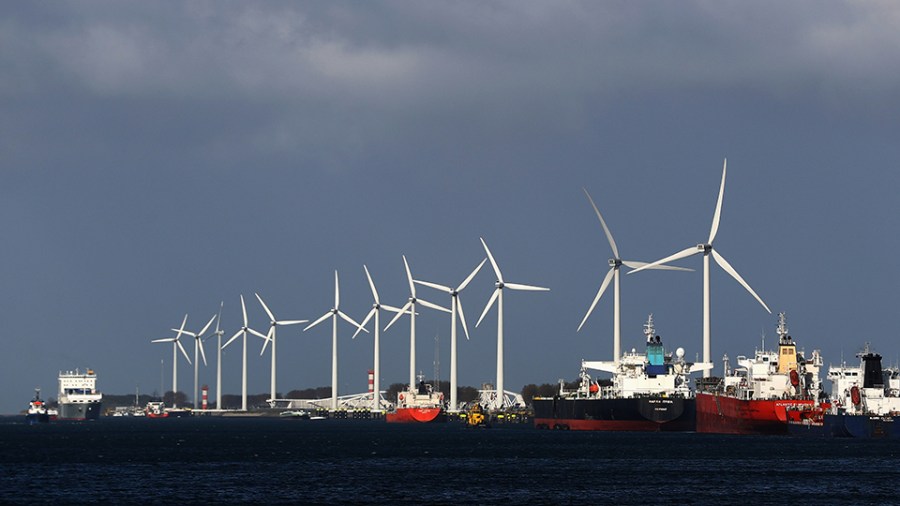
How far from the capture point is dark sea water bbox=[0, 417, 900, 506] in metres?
102

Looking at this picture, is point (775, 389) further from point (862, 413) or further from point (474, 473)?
point (474, 473)

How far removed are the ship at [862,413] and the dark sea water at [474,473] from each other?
172cm

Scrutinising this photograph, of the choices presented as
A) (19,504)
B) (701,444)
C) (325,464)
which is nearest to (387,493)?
(19,504)

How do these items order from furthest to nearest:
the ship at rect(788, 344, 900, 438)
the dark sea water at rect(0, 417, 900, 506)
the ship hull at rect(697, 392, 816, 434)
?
1. the ship hull at rect(697, 392, 816, 434)
2. the ship at rect(788, 344, 900, 438)
3. the dark sea water at rect(0, 417, 900, 506)

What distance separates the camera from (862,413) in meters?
180

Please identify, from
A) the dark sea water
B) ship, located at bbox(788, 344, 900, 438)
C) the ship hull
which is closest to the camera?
the dark sea water

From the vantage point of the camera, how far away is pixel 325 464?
141000mm

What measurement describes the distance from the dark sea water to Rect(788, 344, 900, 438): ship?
172 cm

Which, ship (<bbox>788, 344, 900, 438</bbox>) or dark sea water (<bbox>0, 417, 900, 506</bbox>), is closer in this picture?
dark sea water (<bbox>0, 417, 900, 506</bbox>)

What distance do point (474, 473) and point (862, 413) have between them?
71689mm

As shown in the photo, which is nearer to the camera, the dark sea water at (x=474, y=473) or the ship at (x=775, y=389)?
the dark sea water at (x=474, y=473)

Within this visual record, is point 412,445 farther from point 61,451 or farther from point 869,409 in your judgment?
point 869,409

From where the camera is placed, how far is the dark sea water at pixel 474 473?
10229 centimetres

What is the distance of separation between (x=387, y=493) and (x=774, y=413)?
97.9m
